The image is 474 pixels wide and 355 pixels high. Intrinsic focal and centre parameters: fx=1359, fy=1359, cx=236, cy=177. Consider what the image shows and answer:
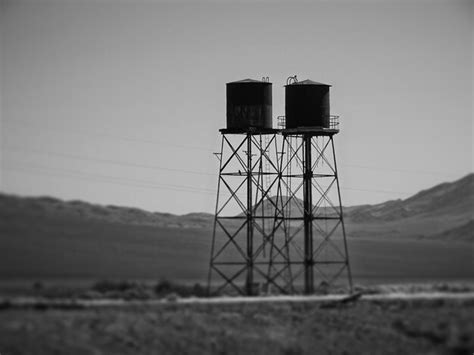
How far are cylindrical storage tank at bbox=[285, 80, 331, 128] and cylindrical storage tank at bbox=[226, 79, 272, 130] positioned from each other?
1501mm

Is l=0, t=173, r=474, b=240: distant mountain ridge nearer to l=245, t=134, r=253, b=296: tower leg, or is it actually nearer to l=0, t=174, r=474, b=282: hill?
l=0, t=174, r=474, b=282: hill

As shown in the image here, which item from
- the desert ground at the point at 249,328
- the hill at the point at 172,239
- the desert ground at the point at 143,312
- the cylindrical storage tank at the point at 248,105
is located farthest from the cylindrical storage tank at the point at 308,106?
the hill at the point at 172,239

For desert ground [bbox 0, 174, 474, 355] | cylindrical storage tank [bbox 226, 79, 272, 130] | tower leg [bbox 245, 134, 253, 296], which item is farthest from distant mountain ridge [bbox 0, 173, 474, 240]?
cylindrical storage tank [bbox 226, 79, 272, 130]

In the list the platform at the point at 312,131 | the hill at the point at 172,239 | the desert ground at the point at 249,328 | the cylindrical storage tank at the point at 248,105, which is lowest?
the desert ground at the point at 249,328

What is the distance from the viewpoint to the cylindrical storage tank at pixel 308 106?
251 ft

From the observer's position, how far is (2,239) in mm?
62031

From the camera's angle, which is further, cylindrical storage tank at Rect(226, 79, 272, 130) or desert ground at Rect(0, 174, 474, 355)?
cylindrical storage tank at Rect(226, 79, 272, 130)

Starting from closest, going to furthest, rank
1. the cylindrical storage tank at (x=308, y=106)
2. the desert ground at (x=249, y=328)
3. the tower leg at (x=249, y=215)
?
the desert ground at (x=249, y=328)
the tower leg at (x=249, y=215)
the cylindrical storage tank at (x=308, y=106)

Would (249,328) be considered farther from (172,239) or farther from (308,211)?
(172,239)

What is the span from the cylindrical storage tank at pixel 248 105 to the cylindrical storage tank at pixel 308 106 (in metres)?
1.50

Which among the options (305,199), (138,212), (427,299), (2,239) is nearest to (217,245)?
(138,212)

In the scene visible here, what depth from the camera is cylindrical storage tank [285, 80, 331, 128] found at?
7656 cm

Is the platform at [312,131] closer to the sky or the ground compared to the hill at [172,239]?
closer to the sky

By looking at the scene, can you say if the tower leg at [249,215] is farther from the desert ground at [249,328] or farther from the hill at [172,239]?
the desert ground at [249,328]
